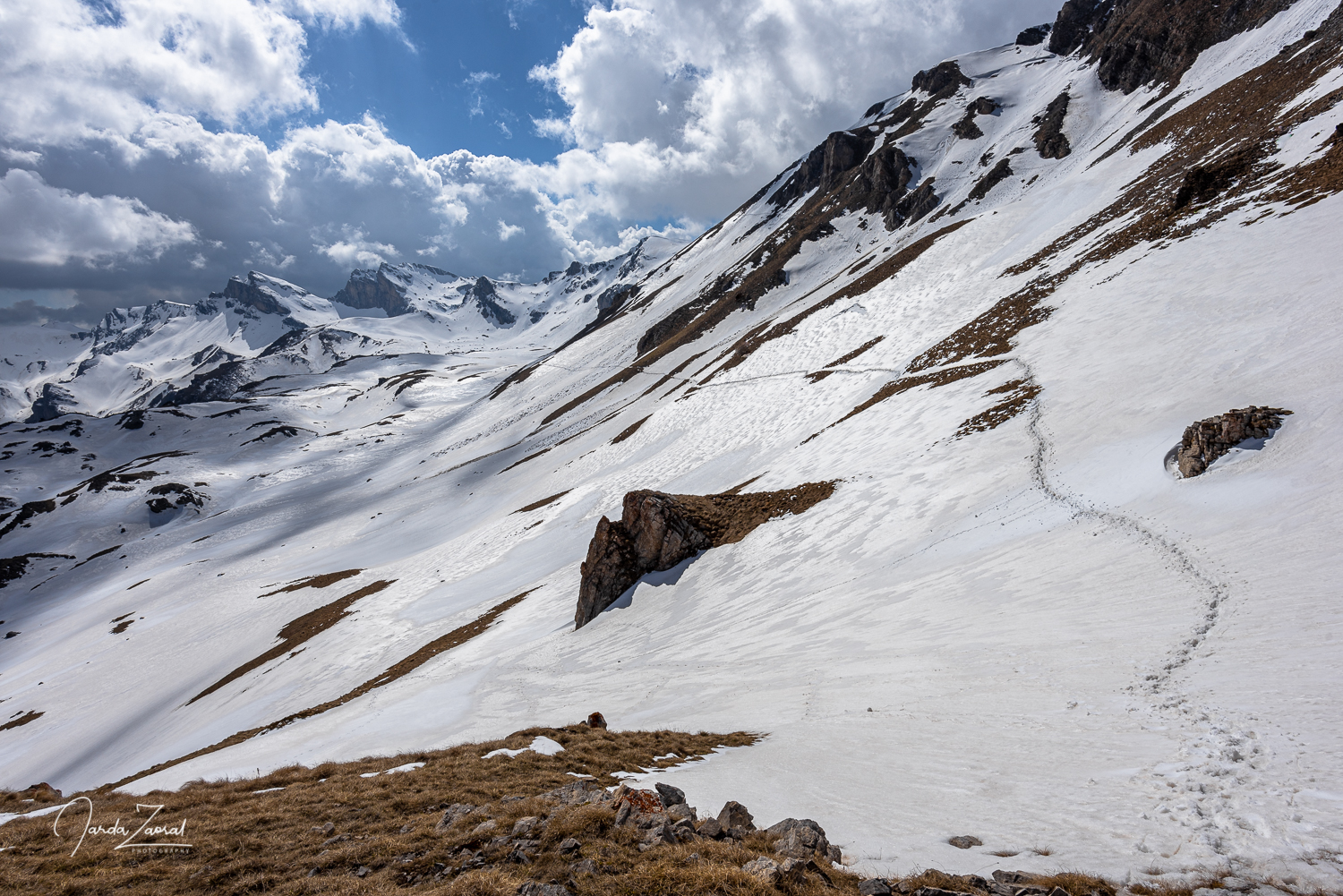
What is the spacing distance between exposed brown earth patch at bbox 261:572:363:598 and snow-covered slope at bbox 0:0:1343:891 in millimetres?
748

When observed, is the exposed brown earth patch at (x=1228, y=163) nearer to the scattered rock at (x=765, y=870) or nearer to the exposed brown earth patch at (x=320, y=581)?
the scattered rock at (x=765, y=870)

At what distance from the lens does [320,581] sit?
4712cm

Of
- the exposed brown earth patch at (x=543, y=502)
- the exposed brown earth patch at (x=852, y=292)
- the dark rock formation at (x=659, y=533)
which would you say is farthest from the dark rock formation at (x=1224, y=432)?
the exposed brown earth patch at (x=852, y=292)

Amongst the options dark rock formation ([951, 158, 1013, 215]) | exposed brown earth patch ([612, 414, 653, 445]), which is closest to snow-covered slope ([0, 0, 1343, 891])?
exposed brown earth patch ([612, 414, 653, 445])

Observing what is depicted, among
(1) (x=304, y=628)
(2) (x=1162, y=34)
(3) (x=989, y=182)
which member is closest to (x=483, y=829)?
(1) (x=304, y=628)

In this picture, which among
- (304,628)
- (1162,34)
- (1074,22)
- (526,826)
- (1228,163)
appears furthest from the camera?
(1074,22)

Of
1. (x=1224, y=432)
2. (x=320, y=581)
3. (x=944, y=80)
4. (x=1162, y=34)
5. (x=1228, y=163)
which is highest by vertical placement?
(x=944, y=80)

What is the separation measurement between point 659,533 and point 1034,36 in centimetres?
16553

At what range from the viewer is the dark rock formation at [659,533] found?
2216cm

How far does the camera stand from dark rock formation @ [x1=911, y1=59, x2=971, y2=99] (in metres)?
108

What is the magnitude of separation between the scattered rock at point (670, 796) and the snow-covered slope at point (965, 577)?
0.75 metres

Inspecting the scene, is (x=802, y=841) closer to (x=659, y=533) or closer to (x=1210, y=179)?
(x=659, y=533)

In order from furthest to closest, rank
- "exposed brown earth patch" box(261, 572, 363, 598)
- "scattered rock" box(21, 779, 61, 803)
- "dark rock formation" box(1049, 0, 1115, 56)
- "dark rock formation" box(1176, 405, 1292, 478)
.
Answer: "dark rock formation" box(1049, 0, 1115, 56), "exposed brown earth patch" box(261, 572, 363, 598), "dark rock formation" box(1176, 405, 1292, 478), "scattered rock" box(21, 779, 61, 803)

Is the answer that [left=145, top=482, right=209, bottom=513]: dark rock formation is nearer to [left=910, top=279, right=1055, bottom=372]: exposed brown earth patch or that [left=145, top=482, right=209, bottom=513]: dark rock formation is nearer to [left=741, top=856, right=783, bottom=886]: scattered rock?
[left=910, top=279, right=1055, bottom=372]: exposed brown earth patch
